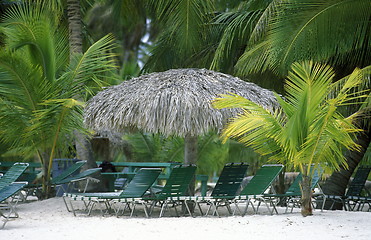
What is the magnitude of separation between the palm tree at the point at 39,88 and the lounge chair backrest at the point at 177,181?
2.45 m

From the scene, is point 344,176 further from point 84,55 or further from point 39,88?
point 39,88

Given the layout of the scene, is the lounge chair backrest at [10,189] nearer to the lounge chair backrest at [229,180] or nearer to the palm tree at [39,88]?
the palm tree at [39,88]

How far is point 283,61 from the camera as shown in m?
11.4

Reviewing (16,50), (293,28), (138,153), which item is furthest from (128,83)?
(138,153)

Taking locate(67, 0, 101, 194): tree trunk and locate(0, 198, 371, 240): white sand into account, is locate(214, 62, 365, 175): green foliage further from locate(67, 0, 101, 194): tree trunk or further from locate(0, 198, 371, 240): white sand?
locate(67, 0, 101, 194): tree trunk

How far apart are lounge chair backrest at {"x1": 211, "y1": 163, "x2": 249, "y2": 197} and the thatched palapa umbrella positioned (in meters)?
0.72

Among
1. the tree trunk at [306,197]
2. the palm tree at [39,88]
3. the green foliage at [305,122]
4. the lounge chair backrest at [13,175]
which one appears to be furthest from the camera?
the palm tree at [39,88]

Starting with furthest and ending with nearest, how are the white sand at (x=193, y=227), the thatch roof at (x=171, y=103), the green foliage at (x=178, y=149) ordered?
the green foliage at (x=178, y=149) → the thatch roof at (x=171, y=103) → the white sand at (x=193, y=227)

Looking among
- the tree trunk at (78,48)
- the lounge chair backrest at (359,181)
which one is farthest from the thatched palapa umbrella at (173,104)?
the tree trunk at (78,48)

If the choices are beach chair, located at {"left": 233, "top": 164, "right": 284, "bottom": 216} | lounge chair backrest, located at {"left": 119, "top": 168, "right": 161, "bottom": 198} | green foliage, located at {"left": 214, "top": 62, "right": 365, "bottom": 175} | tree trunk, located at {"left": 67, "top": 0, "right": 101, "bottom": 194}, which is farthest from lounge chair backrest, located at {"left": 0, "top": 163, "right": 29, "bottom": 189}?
tree trunk, located at {"left": 67, "top": 0, "right": 101, "bottom": 194}

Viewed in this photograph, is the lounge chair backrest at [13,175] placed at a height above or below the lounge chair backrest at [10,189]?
above

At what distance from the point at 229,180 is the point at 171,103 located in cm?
155

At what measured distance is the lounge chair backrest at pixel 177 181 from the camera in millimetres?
9180

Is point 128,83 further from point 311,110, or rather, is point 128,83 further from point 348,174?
point 348,174
